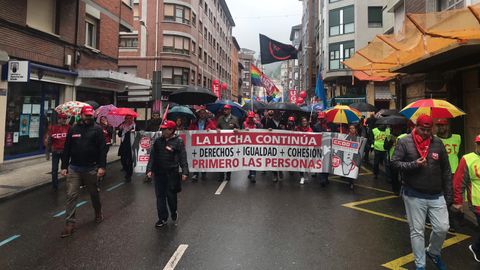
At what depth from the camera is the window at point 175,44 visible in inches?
1490

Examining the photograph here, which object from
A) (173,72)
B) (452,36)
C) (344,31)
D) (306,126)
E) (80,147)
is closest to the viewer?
(80,147)

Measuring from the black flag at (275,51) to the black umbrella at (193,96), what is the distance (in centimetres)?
280

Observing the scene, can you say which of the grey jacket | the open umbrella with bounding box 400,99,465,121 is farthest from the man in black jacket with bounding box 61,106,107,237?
the open umbrella with bounding box 400,99,465,121

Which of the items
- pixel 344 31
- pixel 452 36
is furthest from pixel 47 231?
pixel 344 31

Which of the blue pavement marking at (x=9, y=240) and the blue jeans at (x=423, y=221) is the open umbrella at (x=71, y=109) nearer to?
the blue pavement marking at (x=9, y=240)

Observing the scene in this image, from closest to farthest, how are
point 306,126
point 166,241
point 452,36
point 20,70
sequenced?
point 166,241, point 452,36, point 306,126, point 20,70

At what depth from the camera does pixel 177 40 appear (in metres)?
38.3

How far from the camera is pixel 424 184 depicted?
4066mm

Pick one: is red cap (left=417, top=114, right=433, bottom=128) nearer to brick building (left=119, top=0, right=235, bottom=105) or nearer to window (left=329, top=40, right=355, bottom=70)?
window (left=329, top=40, right=355, bottom=70)

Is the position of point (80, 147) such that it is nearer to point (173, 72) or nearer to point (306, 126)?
point (306, 126)

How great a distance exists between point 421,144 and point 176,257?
341 cm

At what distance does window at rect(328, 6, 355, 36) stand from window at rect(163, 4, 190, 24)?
1571cm

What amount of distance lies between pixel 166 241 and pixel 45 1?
1301cm

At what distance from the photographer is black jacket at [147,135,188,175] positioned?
5.86m
